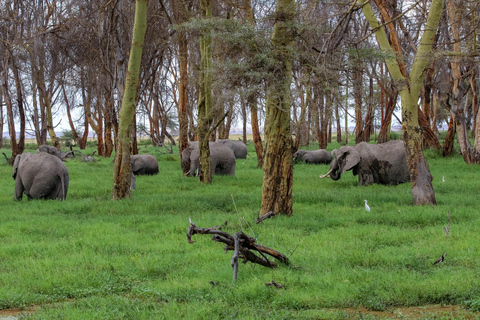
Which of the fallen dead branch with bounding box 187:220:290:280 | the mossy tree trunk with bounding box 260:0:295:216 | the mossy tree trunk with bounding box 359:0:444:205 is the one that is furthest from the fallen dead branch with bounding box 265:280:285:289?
the mossy tree trunk with bounding box 359:0:444:205

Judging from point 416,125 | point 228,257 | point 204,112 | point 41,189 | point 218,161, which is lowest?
point 228,257

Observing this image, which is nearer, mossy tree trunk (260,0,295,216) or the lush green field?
the lush green field

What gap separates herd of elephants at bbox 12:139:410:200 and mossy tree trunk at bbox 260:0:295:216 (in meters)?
4.80

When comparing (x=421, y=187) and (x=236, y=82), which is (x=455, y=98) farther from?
(x=236, y=82)

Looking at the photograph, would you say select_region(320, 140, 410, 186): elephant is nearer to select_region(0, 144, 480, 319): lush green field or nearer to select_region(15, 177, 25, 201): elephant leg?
select_region(0, 144, 480, 319): lush green field

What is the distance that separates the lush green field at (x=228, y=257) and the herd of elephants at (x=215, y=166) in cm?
51

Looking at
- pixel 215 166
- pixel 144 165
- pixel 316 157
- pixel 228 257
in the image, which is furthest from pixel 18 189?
pixel 316 157

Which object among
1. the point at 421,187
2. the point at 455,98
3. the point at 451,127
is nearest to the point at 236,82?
the point at 421,187

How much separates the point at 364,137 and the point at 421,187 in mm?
15844

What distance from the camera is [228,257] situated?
6527 mm

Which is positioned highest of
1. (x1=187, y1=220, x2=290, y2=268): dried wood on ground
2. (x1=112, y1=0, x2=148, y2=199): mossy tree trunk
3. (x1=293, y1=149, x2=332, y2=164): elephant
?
(x1=112, y1=0, x2=148, y2=199): mossy tree trunk

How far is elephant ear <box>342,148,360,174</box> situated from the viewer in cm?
1352

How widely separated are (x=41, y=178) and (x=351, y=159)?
7930 mm

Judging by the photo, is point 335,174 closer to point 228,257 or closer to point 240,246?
point 228,257
